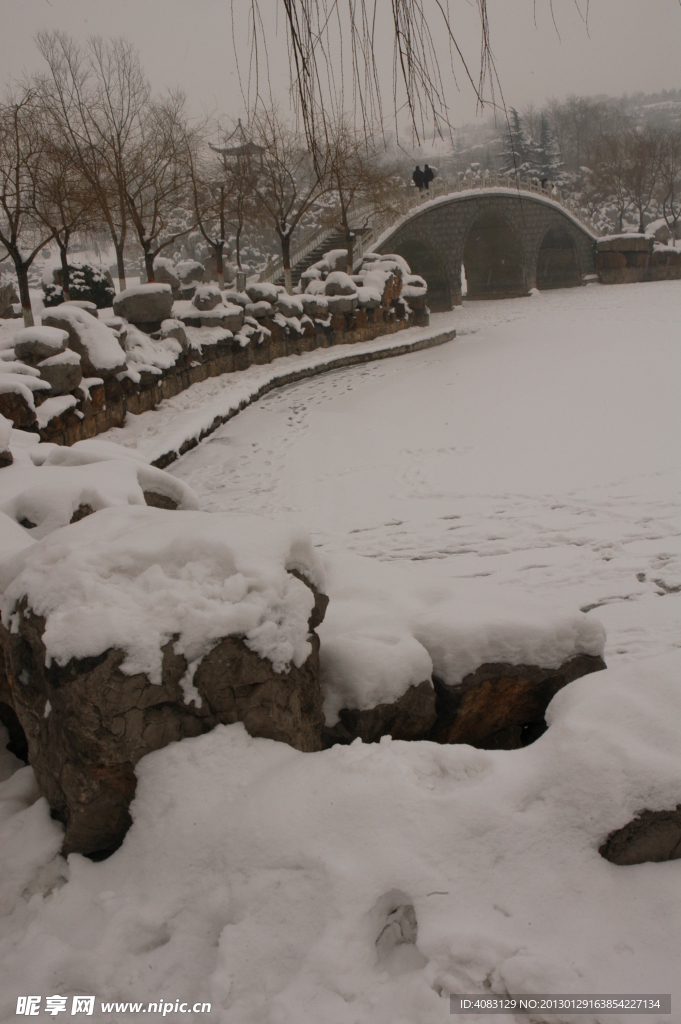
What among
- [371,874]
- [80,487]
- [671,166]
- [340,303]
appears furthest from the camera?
[671,166]

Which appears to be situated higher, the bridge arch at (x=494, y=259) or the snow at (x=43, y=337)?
the bridge arch at (x=494, y=259)

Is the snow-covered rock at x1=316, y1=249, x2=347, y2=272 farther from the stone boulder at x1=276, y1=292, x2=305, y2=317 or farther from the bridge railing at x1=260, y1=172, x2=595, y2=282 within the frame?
the stone boulder at x1=276, y1=292, x2=305, y2=317

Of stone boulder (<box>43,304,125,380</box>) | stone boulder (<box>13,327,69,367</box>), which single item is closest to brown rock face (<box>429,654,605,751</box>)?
stone boulder (<box>13,327,69,367</box>)

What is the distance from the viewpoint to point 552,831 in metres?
2.00

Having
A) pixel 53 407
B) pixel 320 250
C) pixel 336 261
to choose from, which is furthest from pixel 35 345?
pixel 320 250

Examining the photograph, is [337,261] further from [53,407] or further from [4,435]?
[4,435]

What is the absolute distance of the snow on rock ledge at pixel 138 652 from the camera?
7.30 ft

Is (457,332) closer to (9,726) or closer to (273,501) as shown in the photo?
(273,501)

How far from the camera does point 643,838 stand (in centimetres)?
196

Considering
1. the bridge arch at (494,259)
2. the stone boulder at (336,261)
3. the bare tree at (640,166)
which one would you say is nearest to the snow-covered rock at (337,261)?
the stone boulder at (336,261)

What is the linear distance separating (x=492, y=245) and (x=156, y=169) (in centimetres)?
2117

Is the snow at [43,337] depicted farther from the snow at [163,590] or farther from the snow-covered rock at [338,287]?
the snow-covered rock at [338,287]

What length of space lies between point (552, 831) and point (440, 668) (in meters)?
1.05

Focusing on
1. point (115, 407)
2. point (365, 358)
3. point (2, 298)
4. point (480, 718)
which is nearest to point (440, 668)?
point (480, 718)
